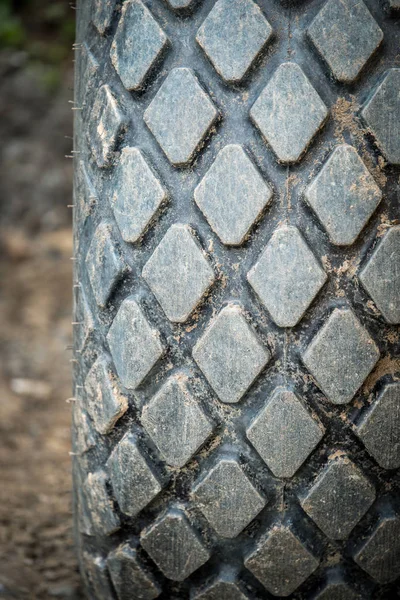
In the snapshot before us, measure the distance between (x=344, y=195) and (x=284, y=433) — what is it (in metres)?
0.30

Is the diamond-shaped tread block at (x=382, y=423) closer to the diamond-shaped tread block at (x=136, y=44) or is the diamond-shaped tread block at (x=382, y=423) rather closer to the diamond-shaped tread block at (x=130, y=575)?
the diamond-shaped tread block at (x=130, y=575)

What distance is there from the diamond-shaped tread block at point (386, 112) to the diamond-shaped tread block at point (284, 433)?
32 centimetres

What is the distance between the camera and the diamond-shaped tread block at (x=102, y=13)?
89 cm

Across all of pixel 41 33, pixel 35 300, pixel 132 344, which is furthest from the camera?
pixel 41 33

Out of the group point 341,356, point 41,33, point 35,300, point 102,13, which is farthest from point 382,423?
point 41,33

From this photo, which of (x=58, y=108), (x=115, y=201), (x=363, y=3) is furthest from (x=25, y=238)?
(x=363, y=3)

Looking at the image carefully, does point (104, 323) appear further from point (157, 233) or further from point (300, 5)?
point (300, 5)

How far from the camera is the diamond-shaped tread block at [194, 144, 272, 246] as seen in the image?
809 millimetres

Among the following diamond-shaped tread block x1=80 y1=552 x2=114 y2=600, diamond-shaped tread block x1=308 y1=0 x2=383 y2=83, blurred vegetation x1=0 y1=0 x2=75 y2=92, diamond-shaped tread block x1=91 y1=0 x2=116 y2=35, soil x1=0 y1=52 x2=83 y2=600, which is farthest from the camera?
blurred vegetation x1=0 y1=0 x2=75 y2=92

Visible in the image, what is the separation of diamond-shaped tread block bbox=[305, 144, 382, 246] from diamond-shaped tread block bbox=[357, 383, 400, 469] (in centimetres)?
20

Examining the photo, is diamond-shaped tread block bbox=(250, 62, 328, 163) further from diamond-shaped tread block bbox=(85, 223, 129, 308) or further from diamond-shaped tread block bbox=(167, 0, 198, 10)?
diamond-shaped tread block bbox=(85, 223, 129, 308)

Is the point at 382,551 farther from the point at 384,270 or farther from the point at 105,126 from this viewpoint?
the point at 105,126

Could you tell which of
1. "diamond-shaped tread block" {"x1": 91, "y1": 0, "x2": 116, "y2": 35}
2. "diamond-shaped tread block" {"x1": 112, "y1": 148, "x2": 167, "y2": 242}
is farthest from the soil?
"diamond-shaped tread block" {"x1": 91, "y1": 0, "x2": 116, "y2": 35}

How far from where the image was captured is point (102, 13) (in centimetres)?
91
